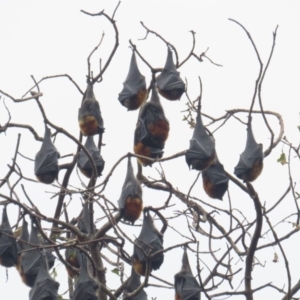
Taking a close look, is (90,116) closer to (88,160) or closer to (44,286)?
(88,160)

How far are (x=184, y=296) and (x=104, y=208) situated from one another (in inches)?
54.4

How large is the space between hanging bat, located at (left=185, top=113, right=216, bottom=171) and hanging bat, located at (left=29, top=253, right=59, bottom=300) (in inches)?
64.0

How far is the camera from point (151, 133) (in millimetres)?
7617

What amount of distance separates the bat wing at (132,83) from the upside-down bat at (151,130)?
371 mm

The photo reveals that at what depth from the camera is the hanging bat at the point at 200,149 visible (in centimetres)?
746

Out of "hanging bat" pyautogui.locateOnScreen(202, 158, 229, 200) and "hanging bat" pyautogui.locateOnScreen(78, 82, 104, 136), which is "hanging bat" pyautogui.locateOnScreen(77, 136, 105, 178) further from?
"hanging bat" pyautogui.locateOnScreen(202, 158, 229, 200)

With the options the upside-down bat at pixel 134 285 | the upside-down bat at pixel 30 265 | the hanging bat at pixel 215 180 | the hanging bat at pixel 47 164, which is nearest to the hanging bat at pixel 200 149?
the hanging bat at pixel 215 180

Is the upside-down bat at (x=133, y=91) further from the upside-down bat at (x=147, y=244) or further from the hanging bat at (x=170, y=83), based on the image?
the upside-down bat at (x=147, y=244)

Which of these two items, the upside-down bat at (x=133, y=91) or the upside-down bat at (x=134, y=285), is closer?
the upside-down bat at (x=134, y=285)

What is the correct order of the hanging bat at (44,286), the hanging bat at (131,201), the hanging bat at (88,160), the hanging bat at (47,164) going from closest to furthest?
1. the hanging bat at (131,201)
2. the hanging bat at (44,286)
3. the hanging bat at (47,164)
4. the hanging bat at (88,160)

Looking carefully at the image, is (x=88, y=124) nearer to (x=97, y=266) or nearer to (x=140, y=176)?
(x=140, y=176)

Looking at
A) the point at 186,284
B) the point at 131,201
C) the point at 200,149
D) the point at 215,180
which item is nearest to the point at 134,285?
the point at 186,284

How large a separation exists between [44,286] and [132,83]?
210 cm

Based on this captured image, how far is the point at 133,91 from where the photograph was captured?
8141 millimetres
